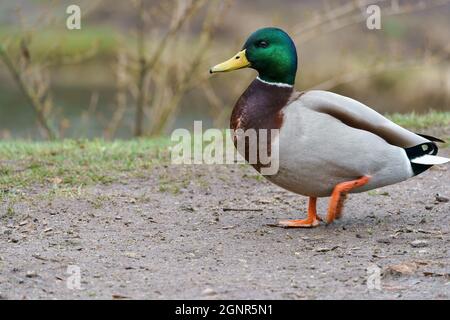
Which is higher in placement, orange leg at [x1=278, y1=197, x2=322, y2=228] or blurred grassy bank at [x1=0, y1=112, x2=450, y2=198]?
blurred grassy bank at [x1=0, y1=112, x2=450, y2=198]

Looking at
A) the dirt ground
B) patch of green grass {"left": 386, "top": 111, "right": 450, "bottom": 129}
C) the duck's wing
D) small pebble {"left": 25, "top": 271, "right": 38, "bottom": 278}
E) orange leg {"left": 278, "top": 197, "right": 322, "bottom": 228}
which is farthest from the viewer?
patch of green grass {"left": 386, "top": 111, "right": 450, "bottom": 129}

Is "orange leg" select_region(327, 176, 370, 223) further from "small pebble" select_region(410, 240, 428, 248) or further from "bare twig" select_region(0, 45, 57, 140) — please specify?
"bare twig" select_region(0, 45, 57, 140)

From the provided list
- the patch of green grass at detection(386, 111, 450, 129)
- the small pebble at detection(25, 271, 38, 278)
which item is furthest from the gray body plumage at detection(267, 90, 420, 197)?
the patch of green grass at detection(386, 111, 450, 129)

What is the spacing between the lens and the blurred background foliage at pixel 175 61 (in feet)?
34.8

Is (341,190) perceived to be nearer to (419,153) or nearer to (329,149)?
(329,149)

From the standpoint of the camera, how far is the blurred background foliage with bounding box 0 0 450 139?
10602 millimetres

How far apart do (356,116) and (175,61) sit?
24.0ft

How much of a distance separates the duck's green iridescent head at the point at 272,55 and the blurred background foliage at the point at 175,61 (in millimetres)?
4950

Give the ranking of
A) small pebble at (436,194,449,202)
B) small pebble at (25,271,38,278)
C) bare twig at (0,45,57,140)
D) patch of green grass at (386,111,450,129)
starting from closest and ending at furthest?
small pebble at (25,271,38,278)
small pebble at (436,194,449,202)
patch of green grass at (386,111,450,129)
bare twig at (0,45,57,140)

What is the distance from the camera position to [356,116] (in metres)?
4.94

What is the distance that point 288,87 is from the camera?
5070mm

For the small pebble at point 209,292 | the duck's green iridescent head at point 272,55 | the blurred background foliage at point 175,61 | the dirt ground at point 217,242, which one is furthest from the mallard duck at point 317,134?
the blurred background foliage at point 175,61

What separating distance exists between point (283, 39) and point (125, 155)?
250 cm
